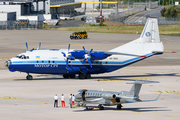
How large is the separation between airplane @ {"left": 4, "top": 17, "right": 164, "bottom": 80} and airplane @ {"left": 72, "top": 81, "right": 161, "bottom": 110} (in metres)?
16.4

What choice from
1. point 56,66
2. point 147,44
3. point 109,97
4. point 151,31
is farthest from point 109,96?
point 151,31

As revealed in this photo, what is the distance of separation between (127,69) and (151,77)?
32.5ft

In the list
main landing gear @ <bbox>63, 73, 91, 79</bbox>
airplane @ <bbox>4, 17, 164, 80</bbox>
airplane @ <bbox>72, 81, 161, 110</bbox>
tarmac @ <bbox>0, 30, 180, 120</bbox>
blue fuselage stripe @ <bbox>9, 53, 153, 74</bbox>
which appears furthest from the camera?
main landing gear @ <bbox>63, 73, 91, 79</bbox>

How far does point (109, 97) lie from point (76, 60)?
64.3 feet

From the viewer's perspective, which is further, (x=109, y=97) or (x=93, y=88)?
(x=93, y=88)

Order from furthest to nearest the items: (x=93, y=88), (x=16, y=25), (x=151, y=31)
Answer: (x=16, y=25), (x=151, y=31), (x=93, y=88)

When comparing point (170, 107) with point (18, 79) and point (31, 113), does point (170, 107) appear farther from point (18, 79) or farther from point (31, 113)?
point (18, 79)

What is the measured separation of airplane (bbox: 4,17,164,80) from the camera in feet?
155

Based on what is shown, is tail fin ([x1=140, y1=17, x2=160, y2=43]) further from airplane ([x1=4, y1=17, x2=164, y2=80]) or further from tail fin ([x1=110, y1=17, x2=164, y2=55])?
airplane ([x1=4, y1=17, x2=164, y2=80])

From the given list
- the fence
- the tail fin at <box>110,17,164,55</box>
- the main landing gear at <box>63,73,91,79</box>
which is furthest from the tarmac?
the fence

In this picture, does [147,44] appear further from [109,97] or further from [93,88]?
[109,97]

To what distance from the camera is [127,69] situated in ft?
198

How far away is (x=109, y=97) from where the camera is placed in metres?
29.2

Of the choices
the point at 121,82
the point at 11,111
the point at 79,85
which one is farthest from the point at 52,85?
the point at 11,111
